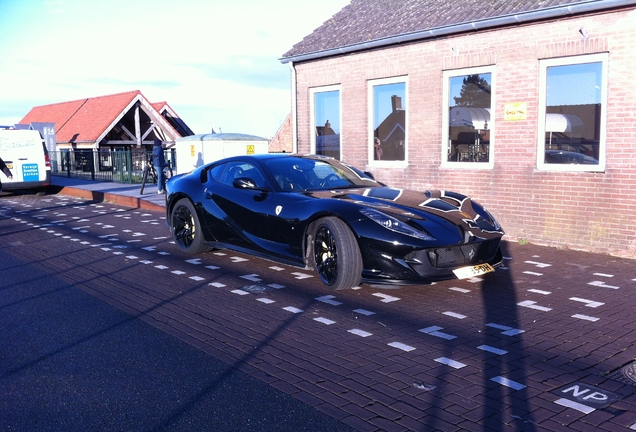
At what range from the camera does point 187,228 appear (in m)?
8.54

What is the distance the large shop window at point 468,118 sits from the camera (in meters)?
9.97

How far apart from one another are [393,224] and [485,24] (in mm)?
5117

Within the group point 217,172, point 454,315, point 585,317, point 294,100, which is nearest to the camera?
point 585,317

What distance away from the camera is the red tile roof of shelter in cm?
3134

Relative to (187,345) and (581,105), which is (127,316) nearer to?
(187,345)

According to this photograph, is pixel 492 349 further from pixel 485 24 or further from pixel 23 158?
pixel 23 158

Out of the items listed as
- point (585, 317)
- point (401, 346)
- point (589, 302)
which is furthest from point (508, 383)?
point (589, 302)

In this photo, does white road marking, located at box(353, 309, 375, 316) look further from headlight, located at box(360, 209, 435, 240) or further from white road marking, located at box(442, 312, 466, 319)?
headlight, located at box(360, 209, 435, 240)

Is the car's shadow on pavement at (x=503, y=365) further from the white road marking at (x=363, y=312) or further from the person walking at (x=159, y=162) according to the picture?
the person walking at (x=159, y=162)

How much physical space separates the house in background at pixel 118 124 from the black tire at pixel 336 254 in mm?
26815

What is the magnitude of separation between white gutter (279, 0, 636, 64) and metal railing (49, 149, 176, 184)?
11.1m

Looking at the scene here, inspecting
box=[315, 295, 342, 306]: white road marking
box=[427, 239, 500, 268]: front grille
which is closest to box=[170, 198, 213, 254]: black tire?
box=[315, 295, 342, 306]: white road marking

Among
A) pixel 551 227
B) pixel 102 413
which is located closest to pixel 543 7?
pixel 551 227

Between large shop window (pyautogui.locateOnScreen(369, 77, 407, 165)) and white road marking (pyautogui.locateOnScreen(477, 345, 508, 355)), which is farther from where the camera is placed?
large shop window (pyautogui.locateOnScreen(369, 77, 407, 165))
